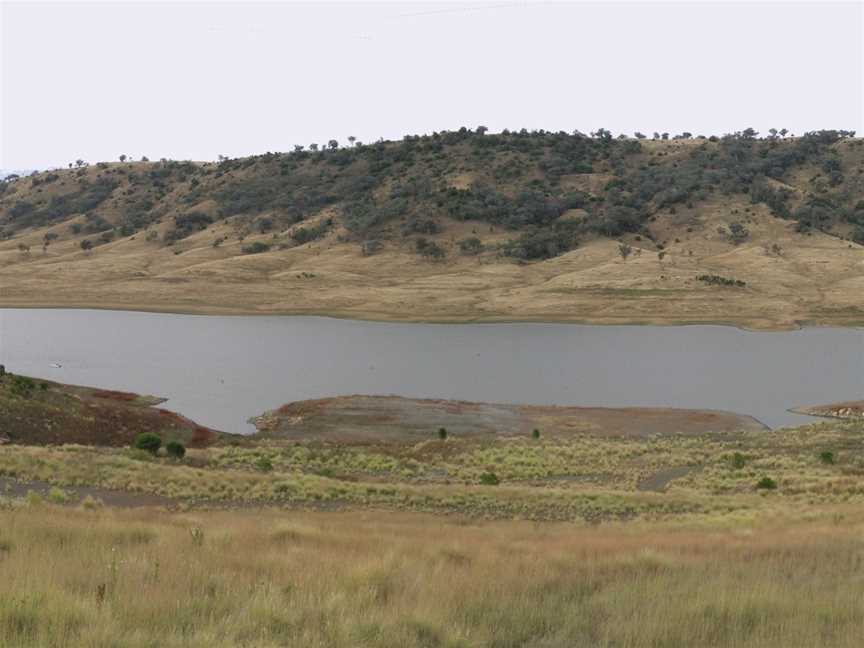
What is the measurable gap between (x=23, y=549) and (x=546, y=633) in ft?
19.3

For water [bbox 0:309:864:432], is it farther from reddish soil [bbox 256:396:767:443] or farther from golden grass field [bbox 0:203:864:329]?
golden grass field [bbox 0:203:864:329]

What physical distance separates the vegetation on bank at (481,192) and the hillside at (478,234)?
1.90 feet

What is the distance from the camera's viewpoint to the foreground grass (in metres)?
5.74

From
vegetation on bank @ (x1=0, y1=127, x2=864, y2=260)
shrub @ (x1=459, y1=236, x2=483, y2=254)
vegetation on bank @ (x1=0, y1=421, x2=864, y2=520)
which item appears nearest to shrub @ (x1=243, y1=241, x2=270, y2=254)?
vegetation on bank @ (x1=0, y1=127, x2=864, y2=260)

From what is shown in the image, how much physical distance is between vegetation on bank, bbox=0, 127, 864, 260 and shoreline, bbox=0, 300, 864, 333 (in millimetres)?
35592

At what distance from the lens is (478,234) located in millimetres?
138000

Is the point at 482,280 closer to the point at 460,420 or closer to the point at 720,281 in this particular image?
the point at 720,281

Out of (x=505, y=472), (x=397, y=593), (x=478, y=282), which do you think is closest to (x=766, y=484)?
(x=505, y=472)

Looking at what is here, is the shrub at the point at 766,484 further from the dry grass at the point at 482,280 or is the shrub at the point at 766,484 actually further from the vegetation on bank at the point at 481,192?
the vegetation on bank at the point at 481,192

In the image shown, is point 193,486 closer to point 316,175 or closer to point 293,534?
point 293,534

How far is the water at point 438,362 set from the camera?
53.8m

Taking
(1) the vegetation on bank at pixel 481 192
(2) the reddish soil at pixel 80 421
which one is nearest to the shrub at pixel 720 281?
(1) the vegetation on bank at pixel 481 192

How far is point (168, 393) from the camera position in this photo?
5309 cm

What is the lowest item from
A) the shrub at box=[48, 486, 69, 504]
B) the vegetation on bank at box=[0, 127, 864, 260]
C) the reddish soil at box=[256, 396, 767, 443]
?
the reddish soil at box=[256, 396, 767, 443]
